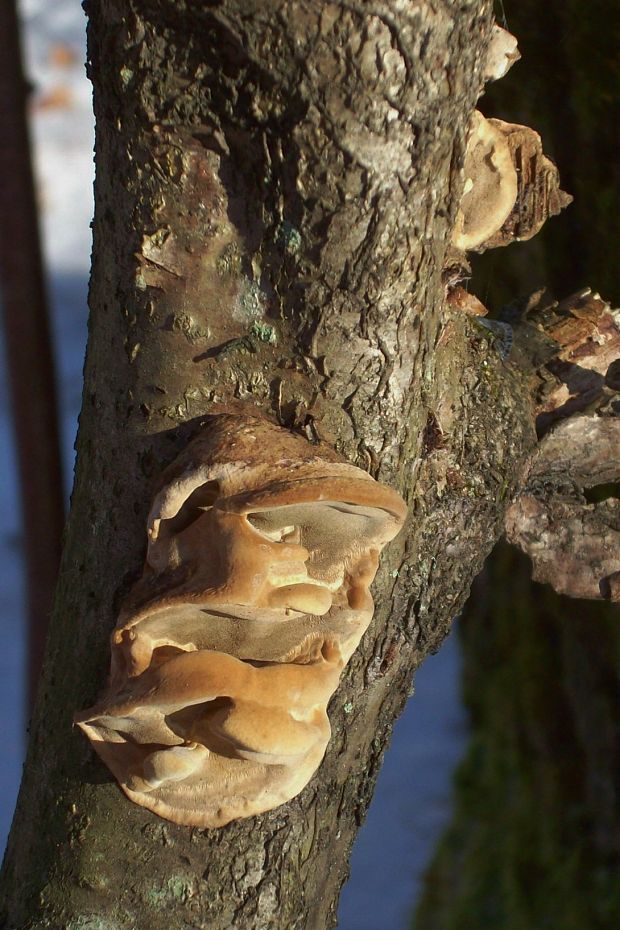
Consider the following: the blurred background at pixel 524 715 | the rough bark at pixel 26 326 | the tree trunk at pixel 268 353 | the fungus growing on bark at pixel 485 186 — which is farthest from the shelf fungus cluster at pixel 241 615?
the blurred background at pixel 524 715

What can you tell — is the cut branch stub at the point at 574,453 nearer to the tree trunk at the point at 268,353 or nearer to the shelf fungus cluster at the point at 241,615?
the tree trunk at the point at 268,353

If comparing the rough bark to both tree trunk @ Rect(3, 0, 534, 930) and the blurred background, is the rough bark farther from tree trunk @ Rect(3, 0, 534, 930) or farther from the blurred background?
tree trunk @ Rect(3, 0, 534, 930)

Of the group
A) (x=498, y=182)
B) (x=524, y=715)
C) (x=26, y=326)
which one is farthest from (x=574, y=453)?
(x=524, y=715)

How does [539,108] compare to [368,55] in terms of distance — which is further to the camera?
[539,108]

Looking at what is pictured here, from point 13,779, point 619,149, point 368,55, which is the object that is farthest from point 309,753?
point 13,779

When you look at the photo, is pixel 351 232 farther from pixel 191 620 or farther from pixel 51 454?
pixel 51 454

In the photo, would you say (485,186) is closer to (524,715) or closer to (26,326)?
(26,326)

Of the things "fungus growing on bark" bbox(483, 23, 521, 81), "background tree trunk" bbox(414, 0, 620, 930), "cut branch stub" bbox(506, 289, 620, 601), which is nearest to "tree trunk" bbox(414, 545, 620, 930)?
"background tree trunk" bbox(414, 0, 620, 930)
